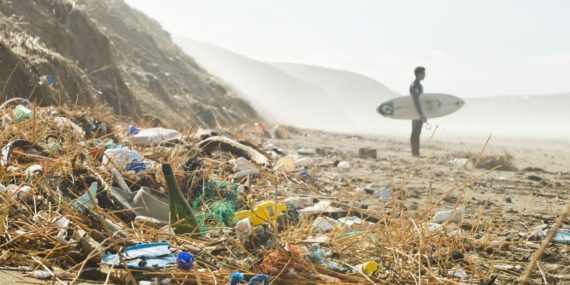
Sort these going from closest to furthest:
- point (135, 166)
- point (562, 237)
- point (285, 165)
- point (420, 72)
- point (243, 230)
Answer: point (243, 230) < point (562, 237) < point (135, 166) < point (285, 165) < point (420, 72)

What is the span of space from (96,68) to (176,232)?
27.9ft

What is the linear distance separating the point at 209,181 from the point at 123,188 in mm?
612

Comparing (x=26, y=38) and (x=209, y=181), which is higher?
(x=26, y=38)

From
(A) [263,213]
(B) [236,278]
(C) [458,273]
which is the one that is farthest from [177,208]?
(C) [458,273]

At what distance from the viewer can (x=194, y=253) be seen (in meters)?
2.04

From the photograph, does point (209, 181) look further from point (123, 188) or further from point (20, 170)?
point (20, 170)

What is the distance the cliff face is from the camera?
6184 mm

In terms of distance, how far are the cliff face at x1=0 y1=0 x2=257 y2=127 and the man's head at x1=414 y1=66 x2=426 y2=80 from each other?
5019 mm

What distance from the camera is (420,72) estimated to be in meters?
9.26

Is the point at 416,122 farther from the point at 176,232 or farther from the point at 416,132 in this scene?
the point at 176,232

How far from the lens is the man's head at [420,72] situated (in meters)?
9.18

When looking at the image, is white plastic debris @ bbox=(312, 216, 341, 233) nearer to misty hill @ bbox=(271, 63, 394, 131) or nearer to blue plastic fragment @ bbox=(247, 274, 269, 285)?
blue plastic fragment @ bbox=(247, 274, 269, 285)

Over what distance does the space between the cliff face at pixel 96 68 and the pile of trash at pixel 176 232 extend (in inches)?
86.6

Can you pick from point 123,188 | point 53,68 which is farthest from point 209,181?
point 53,68
